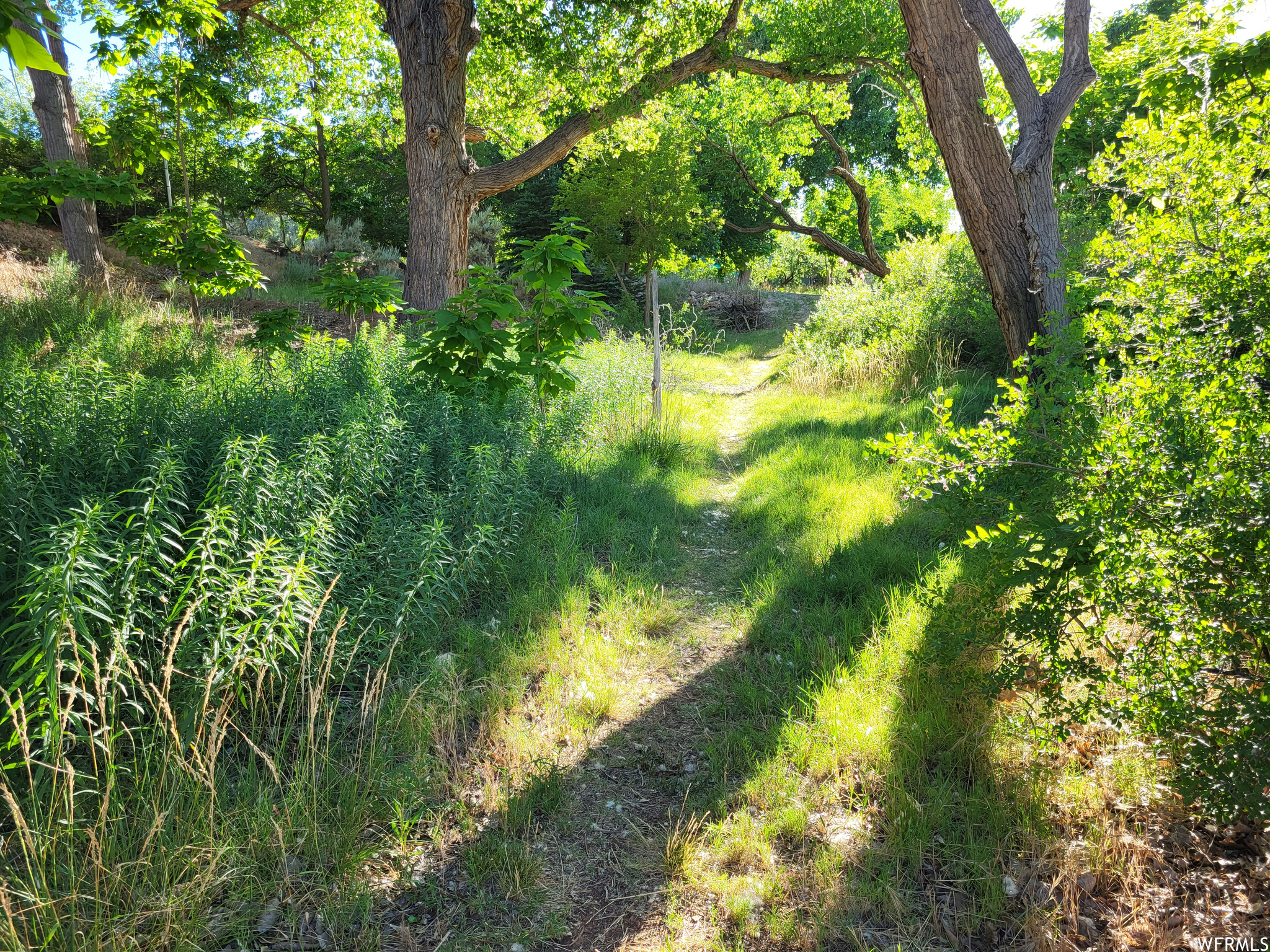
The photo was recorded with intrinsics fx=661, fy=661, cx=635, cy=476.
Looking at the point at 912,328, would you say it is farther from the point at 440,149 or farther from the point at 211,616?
the point at 211,616

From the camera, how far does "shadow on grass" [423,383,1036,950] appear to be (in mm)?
2312

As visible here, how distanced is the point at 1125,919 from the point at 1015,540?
1.24 metres

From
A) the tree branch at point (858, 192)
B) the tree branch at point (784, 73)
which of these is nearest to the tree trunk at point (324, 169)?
the tree branch at point (858, 192)

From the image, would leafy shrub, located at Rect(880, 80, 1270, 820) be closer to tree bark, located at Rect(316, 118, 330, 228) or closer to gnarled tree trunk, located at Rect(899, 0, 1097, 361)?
gnarled tree trunk, located at Rect(899, 0, 1097, 361)

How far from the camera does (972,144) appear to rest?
17.2ft

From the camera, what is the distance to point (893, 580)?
170 inches

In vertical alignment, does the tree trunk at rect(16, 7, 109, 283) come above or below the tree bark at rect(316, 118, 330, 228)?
below

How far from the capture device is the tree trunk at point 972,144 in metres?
5.21

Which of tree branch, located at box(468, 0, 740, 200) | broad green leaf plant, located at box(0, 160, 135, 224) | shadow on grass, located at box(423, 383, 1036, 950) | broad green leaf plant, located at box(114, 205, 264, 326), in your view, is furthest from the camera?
tree branch, located at box(468, 0, 740, 200)

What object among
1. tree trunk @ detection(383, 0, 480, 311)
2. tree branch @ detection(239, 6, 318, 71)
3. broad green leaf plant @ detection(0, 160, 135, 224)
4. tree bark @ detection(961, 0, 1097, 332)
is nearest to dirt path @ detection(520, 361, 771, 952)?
tree bark @ detection(961, 0, 1097, 332)

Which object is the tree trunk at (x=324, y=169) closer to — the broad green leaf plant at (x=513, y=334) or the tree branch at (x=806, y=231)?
the tree branch at (x=806, y=231)

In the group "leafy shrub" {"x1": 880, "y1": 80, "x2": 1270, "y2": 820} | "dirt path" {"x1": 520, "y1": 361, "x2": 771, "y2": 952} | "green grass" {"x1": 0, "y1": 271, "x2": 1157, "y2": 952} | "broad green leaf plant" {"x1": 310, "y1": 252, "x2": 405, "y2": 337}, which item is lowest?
"dirt path" {"x1": 520, "y1": 361, "x2": 771, "y2": 952}

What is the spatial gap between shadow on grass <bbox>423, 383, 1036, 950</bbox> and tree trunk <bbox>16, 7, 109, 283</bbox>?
10210mm

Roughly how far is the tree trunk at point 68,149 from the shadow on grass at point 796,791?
33.5 ft
